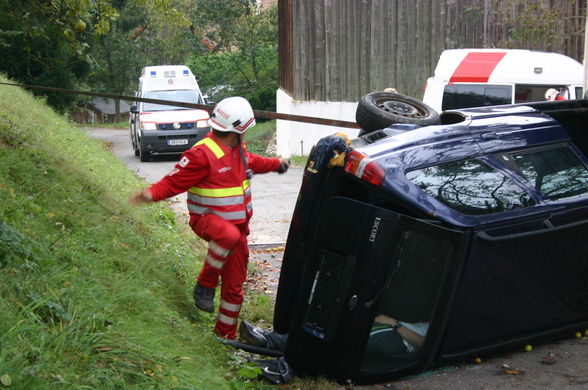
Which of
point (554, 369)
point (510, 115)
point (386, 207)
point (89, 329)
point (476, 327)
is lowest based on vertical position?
point (554, 369)

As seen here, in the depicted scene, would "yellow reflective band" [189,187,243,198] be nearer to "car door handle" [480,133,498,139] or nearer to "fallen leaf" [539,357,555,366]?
"car door handle" [480,133,498,139]

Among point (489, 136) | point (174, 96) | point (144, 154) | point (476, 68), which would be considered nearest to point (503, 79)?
point (476, 68)

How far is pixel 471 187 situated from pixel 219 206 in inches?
70.3

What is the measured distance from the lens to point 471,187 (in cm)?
493

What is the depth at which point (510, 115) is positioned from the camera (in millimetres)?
5645

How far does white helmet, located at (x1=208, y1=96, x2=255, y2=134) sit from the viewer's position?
554 cm

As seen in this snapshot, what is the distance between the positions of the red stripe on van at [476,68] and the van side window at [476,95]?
12cm

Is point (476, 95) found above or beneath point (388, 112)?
beneath

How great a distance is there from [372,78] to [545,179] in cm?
1457

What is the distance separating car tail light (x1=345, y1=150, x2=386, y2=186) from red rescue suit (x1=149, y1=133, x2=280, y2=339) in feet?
3.44

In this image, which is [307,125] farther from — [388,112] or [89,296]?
[89,296]

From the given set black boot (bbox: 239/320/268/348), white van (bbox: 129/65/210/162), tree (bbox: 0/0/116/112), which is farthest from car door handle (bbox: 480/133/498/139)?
white van (bbox: 129/65/210/162)

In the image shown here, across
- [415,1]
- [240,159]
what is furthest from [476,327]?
[415,1]

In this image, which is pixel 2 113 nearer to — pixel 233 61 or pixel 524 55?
pixel 524 55
